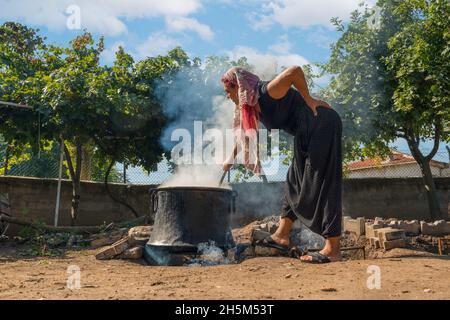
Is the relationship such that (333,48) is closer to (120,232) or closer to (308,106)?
(120,232)

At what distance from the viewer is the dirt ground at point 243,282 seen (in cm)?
312

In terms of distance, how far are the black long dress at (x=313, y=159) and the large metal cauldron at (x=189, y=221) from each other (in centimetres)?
105

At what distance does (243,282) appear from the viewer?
12.0 ft

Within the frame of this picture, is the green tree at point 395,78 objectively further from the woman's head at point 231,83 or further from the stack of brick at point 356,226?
the woman's head at point 231,83

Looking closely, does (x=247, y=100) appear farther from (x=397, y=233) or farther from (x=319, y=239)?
(x=397, y=233)

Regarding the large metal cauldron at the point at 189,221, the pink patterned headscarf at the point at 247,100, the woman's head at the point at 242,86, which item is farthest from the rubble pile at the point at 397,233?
the woman's head at the point at 242,86

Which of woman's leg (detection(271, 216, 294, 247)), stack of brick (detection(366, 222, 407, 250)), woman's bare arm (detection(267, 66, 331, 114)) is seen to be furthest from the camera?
stack of brick (detection(366, 222, 407, 250))

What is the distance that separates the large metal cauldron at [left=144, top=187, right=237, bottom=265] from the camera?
211 inches

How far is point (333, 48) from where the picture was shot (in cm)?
1193

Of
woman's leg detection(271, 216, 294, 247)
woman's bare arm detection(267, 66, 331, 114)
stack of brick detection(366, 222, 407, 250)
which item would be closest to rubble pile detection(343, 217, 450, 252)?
stack of brick detection(366, 222, 407, 250)

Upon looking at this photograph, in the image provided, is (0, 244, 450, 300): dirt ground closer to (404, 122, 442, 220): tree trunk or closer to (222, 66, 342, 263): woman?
(222, 66, 342, 263): woman

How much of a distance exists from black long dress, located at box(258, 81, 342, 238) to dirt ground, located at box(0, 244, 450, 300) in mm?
477
